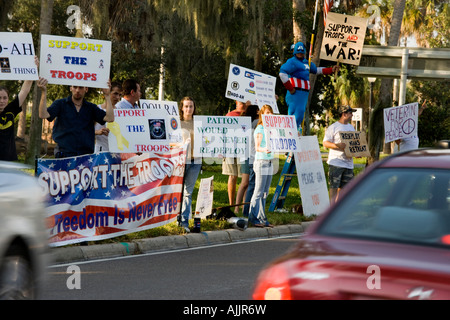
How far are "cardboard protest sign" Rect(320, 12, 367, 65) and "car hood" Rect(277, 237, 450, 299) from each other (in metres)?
15.2

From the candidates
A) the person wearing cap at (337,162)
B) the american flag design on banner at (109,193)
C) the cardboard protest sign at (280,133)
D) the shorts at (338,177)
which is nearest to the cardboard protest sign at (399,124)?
the person wearing cap at (337,162)

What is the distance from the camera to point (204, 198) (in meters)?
13.4

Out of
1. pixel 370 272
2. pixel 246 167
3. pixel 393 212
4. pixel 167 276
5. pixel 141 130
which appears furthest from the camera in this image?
pixel 246 167

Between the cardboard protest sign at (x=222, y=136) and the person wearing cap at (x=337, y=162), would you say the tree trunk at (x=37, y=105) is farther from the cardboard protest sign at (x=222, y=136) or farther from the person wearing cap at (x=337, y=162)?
the cardboard protest sign at (x=222, y=136)

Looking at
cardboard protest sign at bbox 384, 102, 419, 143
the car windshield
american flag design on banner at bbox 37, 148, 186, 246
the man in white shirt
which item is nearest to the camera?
the car windshield

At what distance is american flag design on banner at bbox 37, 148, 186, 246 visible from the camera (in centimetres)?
1055

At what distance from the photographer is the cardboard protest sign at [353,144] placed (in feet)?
52.2

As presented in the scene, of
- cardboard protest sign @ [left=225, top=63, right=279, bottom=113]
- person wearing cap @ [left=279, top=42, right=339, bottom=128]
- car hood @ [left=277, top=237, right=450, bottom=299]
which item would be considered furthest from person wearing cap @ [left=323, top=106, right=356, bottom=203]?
car hood @ [left=277, top=237, right=450, bottom=299]

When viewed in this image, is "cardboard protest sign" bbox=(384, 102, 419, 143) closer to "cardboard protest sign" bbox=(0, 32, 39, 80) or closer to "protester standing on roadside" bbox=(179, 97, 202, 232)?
"protester standing on roadside" bbox=(179, 97, 202, 232)

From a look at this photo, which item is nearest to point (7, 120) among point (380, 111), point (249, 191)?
point (249, 191)

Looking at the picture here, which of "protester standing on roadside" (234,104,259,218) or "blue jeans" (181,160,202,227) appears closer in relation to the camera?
"blue jeans" (181,160,202,227)

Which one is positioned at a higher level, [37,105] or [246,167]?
[37,105]

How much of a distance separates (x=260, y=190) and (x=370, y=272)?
9801 millimetres

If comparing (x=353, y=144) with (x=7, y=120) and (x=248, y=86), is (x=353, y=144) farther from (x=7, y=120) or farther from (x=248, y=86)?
(x=7, y=120)
